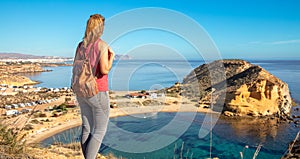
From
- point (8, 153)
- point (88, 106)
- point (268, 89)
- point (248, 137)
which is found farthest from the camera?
point (268, 89)

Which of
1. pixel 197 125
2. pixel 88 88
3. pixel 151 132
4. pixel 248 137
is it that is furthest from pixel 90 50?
pixel 197 125

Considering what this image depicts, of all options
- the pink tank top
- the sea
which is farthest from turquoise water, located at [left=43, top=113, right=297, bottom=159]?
the pink tank top

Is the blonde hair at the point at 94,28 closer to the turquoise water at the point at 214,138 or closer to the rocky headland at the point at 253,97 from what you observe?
the turquoise water at the point at 214,138

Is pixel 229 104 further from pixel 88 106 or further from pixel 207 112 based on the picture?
pixel 88 106

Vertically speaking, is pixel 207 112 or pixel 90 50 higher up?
pixel 90 50

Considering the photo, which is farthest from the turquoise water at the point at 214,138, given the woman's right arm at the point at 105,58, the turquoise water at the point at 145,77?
the woman's right arm at the point at 105,58

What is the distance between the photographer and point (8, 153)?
8.88 ft

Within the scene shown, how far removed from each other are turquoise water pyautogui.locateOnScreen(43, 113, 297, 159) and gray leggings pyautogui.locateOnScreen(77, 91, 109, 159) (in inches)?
367

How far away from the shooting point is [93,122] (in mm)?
2289

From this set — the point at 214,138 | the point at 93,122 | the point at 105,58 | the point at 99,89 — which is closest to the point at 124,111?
the point at 214,138

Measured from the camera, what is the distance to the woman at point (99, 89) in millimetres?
2049

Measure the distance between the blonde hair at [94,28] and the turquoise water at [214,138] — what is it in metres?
9.82

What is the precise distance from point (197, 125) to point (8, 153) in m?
18.1

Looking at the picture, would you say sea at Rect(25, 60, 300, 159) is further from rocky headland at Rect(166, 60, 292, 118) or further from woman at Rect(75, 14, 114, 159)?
woman at Rect(75, 14, 114, 159)
